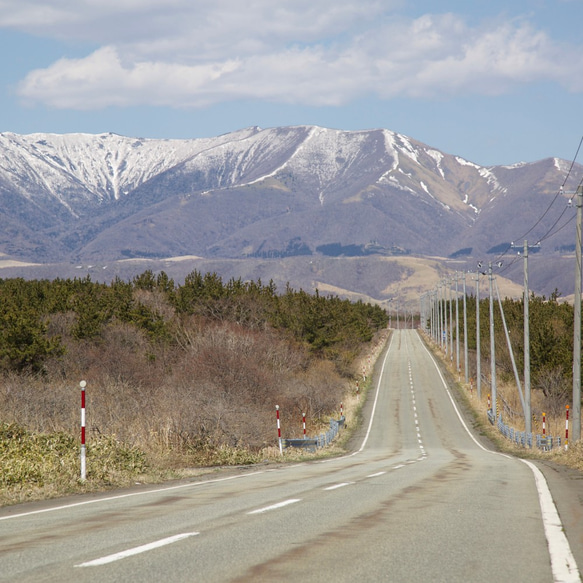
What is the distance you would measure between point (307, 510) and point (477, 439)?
4045 cm

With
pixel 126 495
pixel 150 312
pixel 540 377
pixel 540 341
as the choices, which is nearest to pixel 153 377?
pixel 150 312

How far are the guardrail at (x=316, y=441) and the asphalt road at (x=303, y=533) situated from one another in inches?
630

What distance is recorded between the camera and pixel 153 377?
51000 millimetres

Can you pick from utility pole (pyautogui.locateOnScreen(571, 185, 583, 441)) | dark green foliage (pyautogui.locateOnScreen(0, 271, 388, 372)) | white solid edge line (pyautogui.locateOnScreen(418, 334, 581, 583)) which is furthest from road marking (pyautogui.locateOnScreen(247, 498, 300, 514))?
dark green foliage (pyautogui.locateOnScreen(0, 271, 388, 372))

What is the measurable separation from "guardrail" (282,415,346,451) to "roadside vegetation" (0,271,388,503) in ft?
2.42

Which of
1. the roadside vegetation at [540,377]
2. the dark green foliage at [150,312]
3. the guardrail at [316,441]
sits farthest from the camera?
the roadside vegetation at [540,377]

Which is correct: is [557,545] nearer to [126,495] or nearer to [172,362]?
[126,495]

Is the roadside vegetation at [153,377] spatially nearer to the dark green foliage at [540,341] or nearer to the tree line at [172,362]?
the tree line at [172,362]

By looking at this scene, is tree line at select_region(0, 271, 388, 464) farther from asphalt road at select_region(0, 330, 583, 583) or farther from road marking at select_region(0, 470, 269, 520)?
asphalt road at select_region(0, 330, 583, 583)

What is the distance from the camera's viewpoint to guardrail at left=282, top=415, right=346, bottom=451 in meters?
32.9

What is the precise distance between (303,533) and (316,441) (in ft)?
88.1

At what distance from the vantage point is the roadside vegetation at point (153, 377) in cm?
1822

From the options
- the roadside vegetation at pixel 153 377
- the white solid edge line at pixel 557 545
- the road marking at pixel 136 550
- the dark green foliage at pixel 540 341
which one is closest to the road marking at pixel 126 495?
the roadside vegetation at pixel 153 377

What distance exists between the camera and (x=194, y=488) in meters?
14.9
